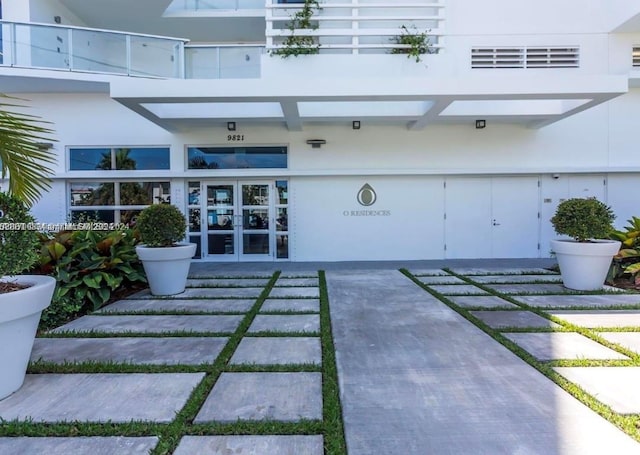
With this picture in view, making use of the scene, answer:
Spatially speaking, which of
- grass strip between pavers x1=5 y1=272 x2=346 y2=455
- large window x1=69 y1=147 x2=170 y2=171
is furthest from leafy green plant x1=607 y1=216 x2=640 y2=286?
large window x1=69 y1=147 x2=170 y2=171

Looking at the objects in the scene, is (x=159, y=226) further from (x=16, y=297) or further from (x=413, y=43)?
(x=413, y=43)

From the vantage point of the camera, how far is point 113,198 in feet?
35.3

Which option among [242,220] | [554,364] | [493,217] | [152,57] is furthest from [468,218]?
[152,57]

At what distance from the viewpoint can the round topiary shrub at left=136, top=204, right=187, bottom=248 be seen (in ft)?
20.8

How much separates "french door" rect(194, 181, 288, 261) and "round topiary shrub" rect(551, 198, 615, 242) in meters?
6.77

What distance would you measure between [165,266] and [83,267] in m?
1.17

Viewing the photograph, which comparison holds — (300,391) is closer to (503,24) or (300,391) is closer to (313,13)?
(313,13)

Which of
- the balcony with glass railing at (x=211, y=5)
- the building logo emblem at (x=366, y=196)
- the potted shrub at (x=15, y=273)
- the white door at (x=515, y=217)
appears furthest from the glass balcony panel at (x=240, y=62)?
the white door at (x=515, y=217)

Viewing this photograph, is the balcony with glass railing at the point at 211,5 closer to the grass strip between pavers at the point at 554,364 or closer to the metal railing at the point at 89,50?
the metal railing at the point at 89,50

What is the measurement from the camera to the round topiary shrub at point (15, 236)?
9.93 ft

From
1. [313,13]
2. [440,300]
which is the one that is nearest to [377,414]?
[440,300]

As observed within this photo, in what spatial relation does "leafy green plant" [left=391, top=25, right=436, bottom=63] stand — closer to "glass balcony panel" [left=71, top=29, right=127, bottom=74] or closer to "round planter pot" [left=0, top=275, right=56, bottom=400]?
"glass balcony panel" [left=71, top=29, right=127, bottom=74]

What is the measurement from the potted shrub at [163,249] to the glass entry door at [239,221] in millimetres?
4200

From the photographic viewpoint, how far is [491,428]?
2594mm
